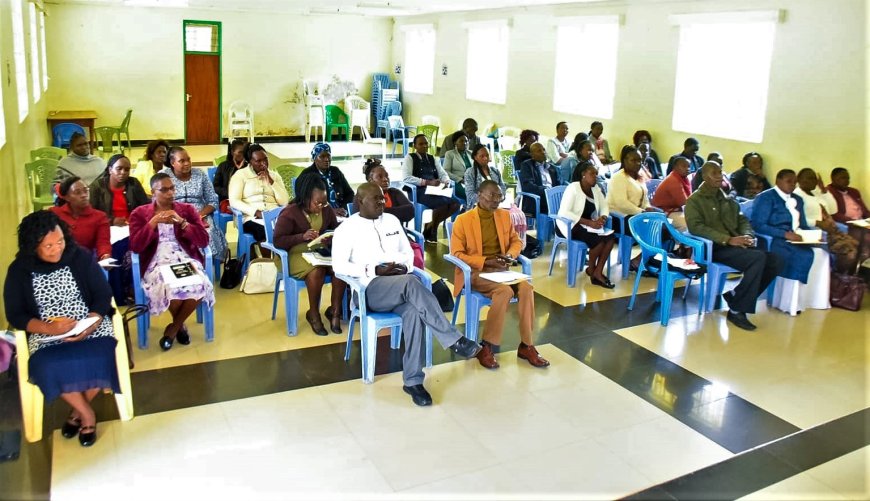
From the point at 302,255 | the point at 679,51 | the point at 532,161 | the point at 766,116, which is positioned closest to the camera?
the point at 302,255

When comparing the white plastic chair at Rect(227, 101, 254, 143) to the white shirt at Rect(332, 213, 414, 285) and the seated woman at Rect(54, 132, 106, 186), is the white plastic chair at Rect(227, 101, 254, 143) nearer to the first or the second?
the seated woman at Rect(54, 132, 106, 186)

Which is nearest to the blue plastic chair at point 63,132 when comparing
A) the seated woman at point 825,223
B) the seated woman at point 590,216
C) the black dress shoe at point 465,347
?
the seated woman at point 590,216

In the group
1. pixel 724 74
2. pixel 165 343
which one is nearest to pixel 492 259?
pixel 165 343

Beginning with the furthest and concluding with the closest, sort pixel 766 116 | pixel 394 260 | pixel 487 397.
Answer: pixel 766 116 < pixel 394 260 < pixel 487 397

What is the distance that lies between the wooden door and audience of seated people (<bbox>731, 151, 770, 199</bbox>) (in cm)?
1096

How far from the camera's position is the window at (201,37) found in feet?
49.2

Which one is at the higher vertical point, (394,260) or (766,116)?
(766,116)

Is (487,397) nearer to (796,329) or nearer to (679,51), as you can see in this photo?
(796,329)

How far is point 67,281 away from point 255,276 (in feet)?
7.65

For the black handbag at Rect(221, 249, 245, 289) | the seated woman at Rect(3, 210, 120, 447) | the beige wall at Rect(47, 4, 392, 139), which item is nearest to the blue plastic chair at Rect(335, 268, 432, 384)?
the seated woman at Rect(3, 210, 120, 447)

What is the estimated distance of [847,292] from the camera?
6.36m

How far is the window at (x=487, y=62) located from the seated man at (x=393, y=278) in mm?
9429

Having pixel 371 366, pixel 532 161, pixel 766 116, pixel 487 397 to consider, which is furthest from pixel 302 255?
pixel 766 116

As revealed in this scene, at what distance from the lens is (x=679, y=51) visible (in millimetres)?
9750
